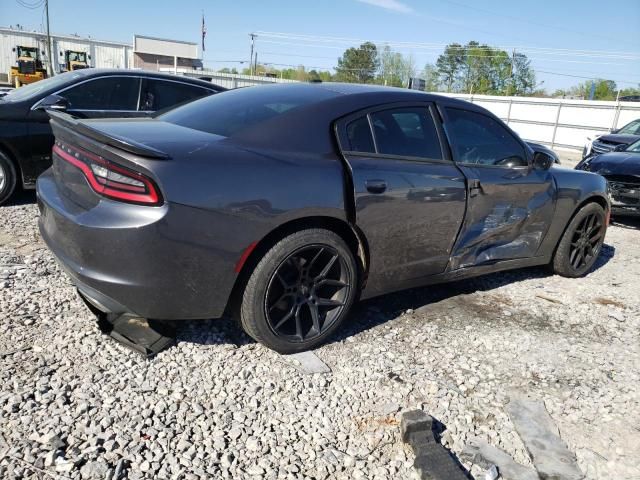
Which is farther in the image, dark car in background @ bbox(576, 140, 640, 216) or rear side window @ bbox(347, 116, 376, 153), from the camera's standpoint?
dark car in background @ bbox(576, 140, 640, 216)

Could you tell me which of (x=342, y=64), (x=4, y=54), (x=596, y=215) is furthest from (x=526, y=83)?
(x=596, y=215)

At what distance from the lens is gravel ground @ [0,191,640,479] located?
217cm

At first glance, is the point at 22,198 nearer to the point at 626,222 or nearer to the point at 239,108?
the point at 239,108

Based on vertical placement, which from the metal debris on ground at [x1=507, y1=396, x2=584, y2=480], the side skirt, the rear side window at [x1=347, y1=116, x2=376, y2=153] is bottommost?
the metal debris on ground at [x1=507, y1=396, x2=584, y2=480]

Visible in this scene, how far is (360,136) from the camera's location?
315 centimetres

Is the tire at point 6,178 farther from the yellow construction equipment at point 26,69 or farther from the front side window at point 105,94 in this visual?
the yellow construction equipment at point 26,69

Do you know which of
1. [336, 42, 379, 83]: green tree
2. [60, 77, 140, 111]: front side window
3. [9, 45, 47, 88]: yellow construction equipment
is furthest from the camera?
[336, 42, 379, 83]: green tree

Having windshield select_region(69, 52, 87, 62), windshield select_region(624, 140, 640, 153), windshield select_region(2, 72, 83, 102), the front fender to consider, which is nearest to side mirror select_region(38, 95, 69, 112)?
windshield select_region(2, 72, 83, 102)

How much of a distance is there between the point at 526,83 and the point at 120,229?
73.9 metres

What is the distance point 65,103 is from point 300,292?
12.9 ft

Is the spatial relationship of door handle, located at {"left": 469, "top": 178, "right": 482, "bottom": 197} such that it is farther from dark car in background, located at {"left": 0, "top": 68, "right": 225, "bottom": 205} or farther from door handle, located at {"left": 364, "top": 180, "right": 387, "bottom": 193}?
dark car in background, located at {"left": 0, "top": 68, "right": 225, "bottom": 205}

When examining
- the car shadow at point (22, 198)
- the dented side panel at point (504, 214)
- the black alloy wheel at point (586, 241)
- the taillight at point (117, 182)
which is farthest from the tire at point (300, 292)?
the car shadow at point (22, 198)

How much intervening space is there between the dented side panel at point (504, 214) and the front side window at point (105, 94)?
4310 mm

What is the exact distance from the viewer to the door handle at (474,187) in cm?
361
